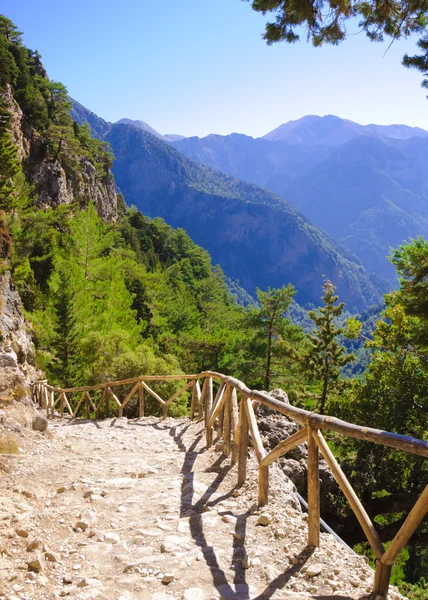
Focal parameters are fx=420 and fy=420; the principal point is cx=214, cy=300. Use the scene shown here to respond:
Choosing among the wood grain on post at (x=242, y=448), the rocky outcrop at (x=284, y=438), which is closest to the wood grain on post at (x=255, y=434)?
the wood grain on post at (x=242, y=448)

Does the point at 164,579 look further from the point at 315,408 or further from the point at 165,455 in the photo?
the point at 315,408

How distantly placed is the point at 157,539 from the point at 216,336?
86.8 ft

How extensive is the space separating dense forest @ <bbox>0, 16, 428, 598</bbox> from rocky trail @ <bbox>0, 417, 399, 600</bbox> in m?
7.24

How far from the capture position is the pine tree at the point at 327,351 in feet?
69.3

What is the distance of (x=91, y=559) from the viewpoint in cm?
304

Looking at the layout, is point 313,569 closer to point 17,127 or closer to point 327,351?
point 327,351

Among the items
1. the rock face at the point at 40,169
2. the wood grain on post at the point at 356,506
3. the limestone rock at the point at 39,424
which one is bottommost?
the limestone rock at the point at 39,424

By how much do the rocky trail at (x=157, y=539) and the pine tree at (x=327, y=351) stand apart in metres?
16.5

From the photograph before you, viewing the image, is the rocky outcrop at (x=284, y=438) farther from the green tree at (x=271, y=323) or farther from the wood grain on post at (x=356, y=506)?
the green tree at (x=271, y=323)

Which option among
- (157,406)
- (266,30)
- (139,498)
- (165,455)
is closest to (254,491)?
(139,498)

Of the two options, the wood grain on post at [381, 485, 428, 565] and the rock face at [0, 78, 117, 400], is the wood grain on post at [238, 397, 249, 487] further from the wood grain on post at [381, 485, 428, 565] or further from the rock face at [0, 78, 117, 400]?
the rock face at [0, 78, 117, 400]

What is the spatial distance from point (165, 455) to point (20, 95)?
44136 millimetres

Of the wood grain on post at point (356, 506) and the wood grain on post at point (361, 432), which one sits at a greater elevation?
the wood grain on post at point (361, 432)

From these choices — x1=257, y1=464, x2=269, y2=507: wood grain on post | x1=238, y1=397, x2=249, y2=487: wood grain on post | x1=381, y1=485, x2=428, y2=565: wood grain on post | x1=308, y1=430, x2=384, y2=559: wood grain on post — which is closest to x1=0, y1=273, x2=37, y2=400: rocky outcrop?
x1=238, y1=397, x2=249, y2=487: wood grain on post
